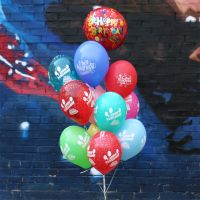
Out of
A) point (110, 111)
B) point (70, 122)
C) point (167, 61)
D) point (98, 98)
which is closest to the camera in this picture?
point (110, 111)

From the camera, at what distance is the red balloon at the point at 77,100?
321 cm

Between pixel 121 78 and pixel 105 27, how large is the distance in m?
0.37

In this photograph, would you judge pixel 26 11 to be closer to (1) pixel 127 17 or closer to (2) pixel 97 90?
(1) pixel 127 17

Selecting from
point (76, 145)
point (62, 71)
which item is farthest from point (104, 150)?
point (62, 71)

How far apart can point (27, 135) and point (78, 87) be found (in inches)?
71.5

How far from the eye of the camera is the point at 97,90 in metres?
3.46

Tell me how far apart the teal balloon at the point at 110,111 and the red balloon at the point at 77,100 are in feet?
0.20

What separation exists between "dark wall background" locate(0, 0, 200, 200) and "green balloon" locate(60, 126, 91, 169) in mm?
1452

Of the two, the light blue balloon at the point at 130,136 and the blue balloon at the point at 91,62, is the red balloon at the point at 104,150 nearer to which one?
the light blue balloon at the point at 130,136

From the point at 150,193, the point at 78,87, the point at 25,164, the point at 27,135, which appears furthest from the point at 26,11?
the point at 150,193

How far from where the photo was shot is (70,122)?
4840 millimetres

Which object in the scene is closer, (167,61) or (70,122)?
(167,61)

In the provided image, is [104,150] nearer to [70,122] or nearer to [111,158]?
[111,158]

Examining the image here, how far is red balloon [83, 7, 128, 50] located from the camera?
3.29m
